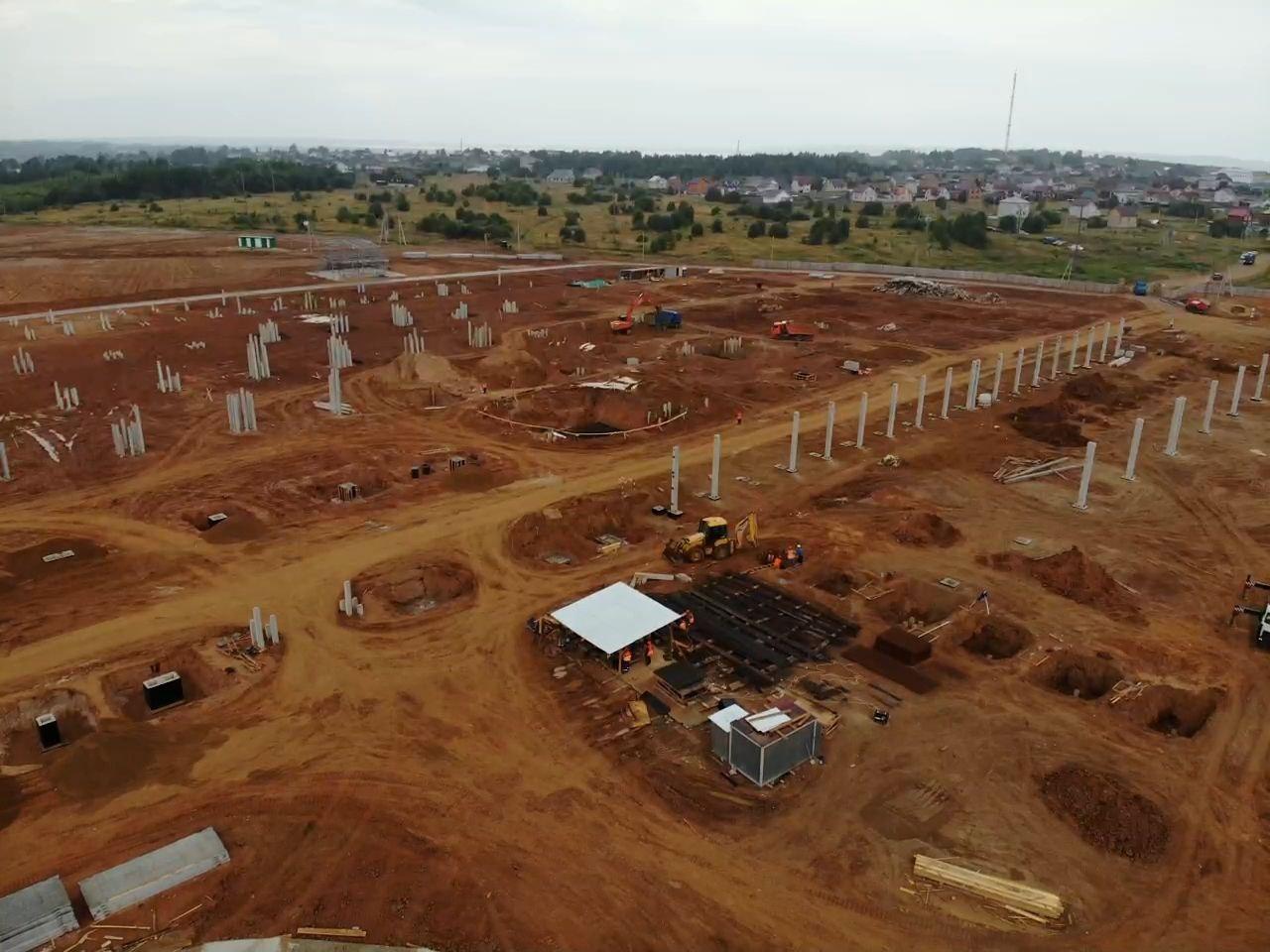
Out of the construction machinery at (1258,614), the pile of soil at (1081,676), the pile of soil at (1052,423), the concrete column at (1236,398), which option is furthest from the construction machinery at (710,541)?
the concrete column at (1236,398)

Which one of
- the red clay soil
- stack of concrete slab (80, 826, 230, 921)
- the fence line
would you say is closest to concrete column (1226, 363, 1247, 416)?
the red clay soil

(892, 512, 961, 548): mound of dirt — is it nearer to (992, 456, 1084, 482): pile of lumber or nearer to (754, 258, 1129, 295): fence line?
(992, 456, 1084, 482): pile of lumber

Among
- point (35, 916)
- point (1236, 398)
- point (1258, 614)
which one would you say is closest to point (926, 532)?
point (1258, 614)

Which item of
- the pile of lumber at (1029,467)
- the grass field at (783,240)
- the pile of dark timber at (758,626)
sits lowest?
the pile of dark timber at (758,626)

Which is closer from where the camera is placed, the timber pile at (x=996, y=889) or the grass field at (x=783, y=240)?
the timber pile at (x=996, y=889)

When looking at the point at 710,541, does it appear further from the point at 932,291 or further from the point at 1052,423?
the point at 932,291

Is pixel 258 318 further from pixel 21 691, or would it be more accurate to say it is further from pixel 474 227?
pixel 474 227

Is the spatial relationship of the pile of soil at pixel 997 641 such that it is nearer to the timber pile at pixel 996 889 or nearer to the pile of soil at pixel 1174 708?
the pile of soil at pixel 1174 708
